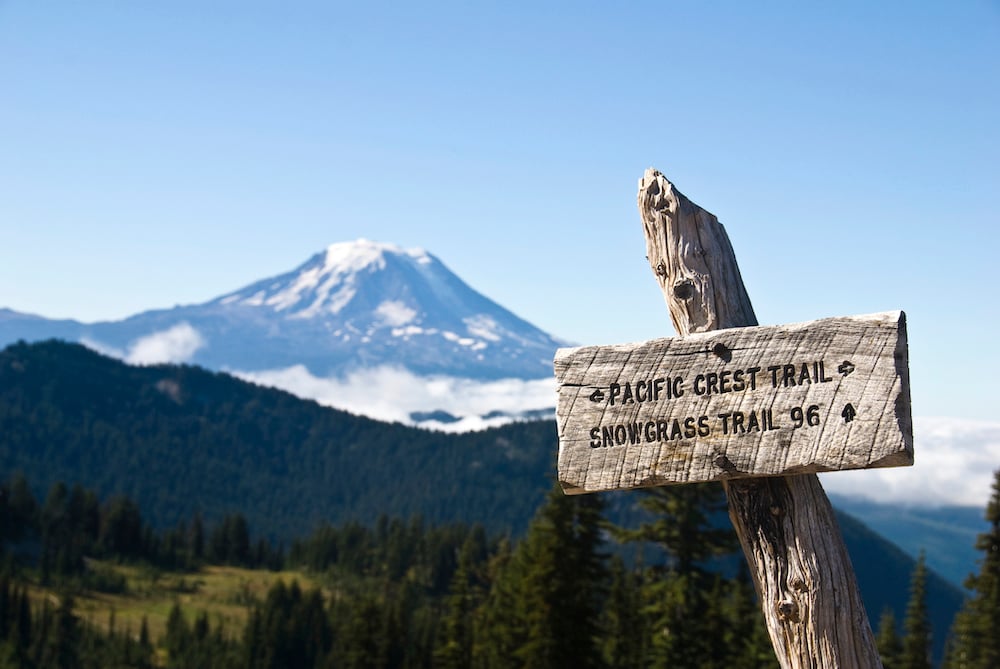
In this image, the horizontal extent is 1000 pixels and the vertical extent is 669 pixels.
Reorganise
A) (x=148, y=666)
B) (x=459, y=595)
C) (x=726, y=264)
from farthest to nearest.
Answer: (x=148, y=666)
(x=459, y=595)
(x=726, y=264)

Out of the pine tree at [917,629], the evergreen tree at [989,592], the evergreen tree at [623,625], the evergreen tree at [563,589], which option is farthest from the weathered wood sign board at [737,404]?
the evergreen tree at [623,625]

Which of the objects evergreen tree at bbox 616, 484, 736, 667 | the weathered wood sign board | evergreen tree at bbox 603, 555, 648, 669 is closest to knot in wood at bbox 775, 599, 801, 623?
the weathered wood sign board

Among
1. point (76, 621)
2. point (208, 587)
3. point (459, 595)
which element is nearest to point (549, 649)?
point (459, 595)

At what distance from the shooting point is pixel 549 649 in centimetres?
2986

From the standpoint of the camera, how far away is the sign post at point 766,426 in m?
4.31

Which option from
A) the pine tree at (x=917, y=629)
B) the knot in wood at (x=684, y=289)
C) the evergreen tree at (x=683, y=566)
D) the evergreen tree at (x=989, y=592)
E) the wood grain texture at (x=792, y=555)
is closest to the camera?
the wood grain texture at (x=792, y=555)

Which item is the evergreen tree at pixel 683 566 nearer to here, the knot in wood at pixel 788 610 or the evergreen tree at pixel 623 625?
the evergreen tree at pixel 623 625

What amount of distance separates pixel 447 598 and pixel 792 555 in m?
54.1

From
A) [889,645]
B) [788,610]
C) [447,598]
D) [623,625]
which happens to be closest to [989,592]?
[889,645]

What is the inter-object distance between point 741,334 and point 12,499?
145647 mm

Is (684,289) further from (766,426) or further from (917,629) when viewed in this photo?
(917,629)

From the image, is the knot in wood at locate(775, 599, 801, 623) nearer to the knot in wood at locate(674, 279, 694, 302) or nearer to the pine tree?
the knot in wood at locate(674, 279, 694, 302)

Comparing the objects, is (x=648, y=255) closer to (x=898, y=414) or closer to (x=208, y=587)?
(x=898, y=414)

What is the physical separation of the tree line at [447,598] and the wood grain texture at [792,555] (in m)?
13.0
